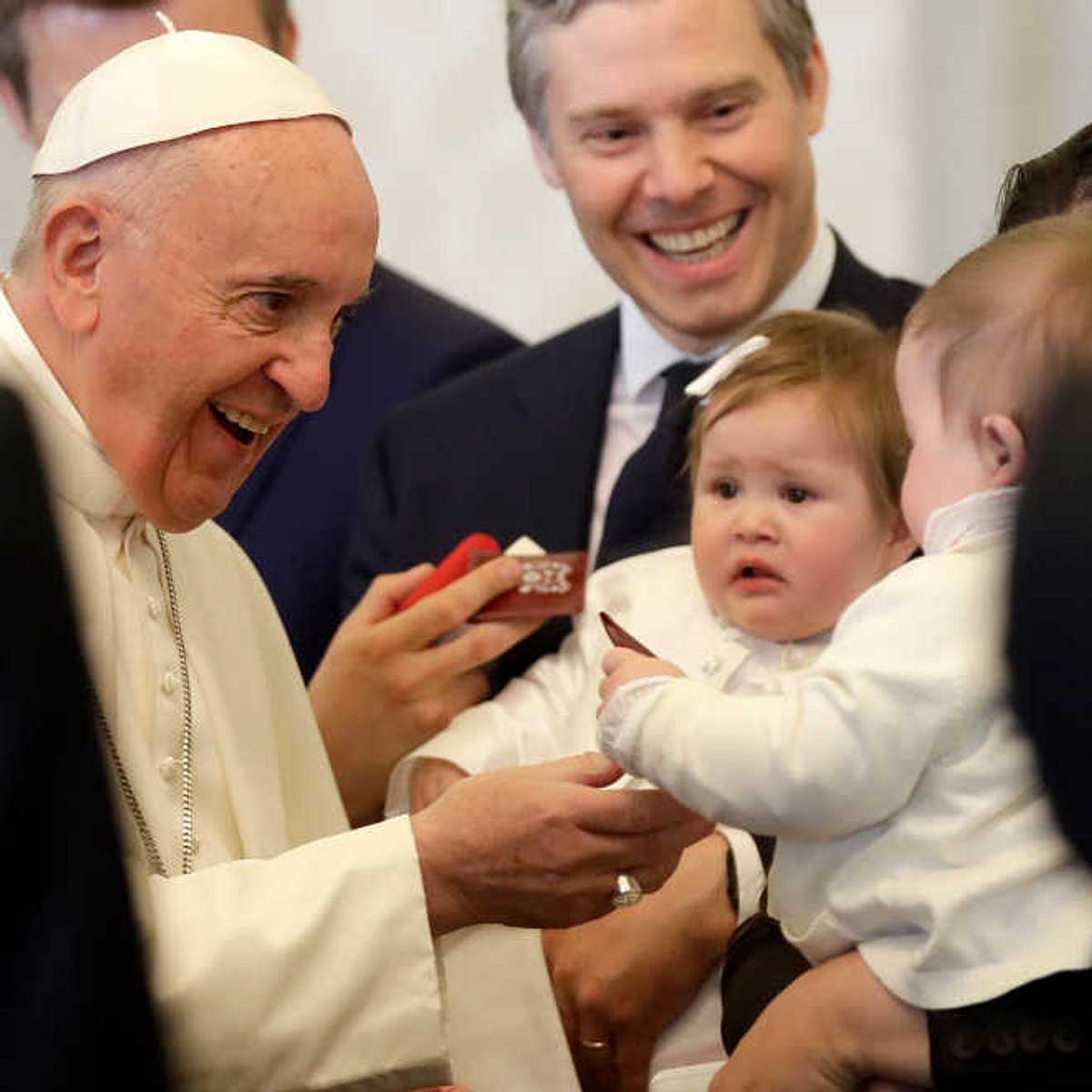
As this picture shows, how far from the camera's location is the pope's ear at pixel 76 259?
2.81 meters

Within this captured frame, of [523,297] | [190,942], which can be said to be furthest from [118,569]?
[523,297]

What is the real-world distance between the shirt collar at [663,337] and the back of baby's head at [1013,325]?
4.96 feet

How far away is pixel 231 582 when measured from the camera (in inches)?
132

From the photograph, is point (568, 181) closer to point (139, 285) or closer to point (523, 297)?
point (139, 285)

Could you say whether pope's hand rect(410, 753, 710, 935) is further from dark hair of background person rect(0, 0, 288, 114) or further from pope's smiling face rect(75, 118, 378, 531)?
dark hair of background person rect(0, 0, 288, 114)

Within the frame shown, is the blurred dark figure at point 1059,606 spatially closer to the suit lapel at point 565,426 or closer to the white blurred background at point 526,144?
the suit lapel at point 565,426

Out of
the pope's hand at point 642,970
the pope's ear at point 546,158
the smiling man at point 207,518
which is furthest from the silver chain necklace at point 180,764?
the pope's ear at point 546,158

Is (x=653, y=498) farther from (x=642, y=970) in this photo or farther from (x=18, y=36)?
(x=18, y=36)

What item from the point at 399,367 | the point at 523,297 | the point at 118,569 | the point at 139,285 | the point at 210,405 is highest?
the point at 139,285

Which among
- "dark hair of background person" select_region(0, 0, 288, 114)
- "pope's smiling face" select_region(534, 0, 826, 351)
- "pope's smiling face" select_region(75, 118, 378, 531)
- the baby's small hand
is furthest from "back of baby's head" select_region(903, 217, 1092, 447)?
"dark hair of background person" select_region(0, 0, 288, 114)

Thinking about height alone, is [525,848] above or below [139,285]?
below

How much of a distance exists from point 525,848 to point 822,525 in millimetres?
722

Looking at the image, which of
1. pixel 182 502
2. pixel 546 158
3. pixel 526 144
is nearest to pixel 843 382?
pixel 182 502

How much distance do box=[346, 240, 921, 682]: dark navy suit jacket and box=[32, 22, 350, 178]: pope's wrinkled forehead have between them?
1.10 m
